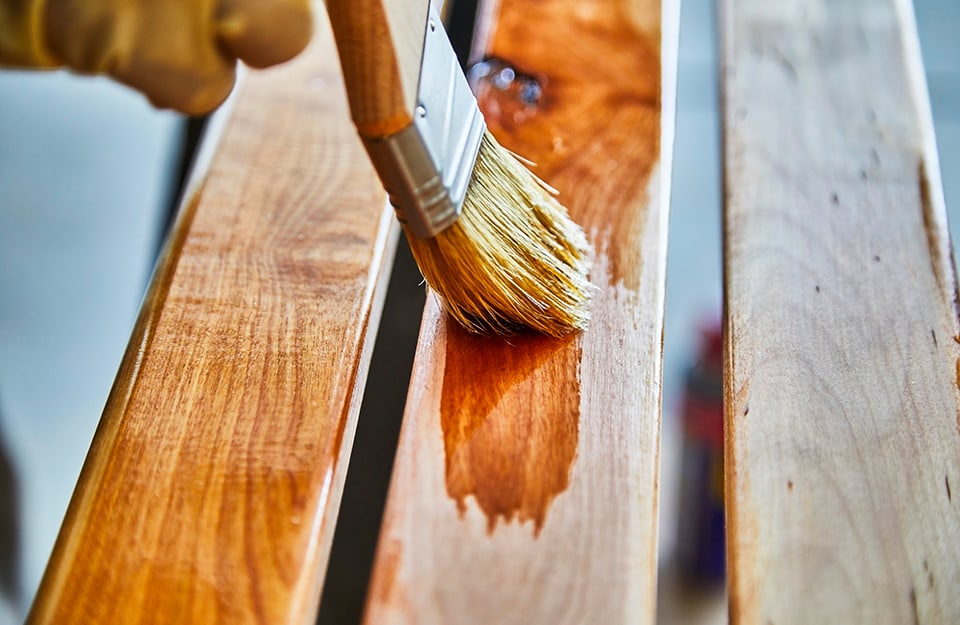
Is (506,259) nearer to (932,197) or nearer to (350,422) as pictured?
(350,422)

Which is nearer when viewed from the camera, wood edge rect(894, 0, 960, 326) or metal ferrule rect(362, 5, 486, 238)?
metal ferrule rect(362, 5, 486, 238)

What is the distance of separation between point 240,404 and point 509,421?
8.5 inches

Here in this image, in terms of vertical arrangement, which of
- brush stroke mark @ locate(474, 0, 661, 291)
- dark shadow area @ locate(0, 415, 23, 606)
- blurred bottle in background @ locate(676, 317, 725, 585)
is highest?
brush stroke mark @ locate(474, 0, 661, 291)

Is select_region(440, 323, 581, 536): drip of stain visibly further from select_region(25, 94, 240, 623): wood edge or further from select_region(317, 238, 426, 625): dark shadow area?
select_region(317, 238, 426, 625): dark shadow area

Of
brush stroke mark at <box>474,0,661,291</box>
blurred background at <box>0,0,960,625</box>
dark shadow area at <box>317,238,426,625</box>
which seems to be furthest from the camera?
blurred background at <box>0,0,960,625</box>

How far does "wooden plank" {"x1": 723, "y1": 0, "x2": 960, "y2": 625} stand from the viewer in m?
0.71

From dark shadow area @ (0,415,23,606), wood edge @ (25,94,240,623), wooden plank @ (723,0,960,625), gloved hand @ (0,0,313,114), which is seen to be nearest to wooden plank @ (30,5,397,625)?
wood edge @ (25,94,240,623)

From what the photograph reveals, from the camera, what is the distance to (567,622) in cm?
67

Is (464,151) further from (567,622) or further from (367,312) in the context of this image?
(567,622)

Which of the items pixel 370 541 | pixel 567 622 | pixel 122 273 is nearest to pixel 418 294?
pixel 370 541

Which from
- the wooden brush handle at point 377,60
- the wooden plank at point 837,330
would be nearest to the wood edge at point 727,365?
the wooden plank at point 837,330

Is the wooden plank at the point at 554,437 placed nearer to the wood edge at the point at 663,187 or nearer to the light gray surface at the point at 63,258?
the wood edge at the point at 663,187

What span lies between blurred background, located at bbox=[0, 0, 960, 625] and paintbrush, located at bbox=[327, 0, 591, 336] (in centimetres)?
45

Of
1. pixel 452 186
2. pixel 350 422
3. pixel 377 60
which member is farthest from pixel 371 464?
pixel 377 60
